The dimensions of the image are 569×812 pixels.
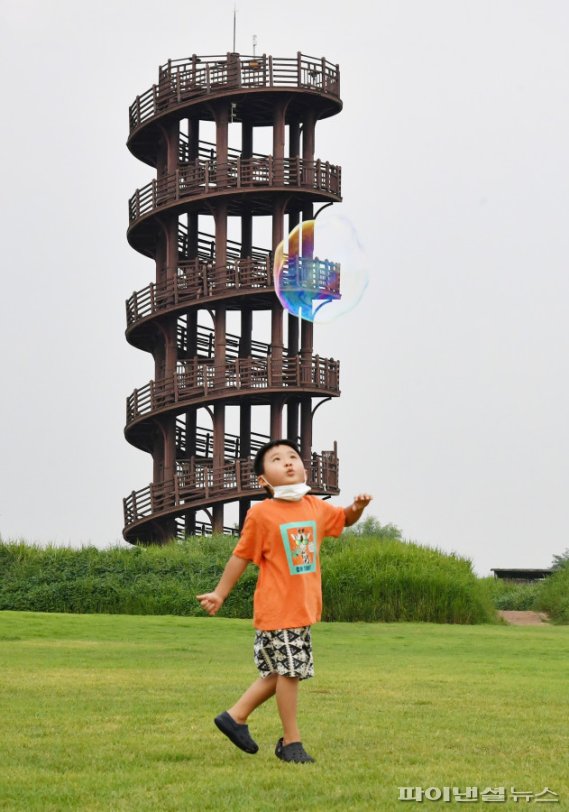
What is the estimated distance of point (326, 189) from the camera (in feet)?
140

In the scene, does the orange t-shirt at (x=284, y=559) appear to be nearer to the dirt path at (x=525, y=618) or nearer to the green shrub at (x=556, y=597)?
the dirt path at (x=525, y=618)

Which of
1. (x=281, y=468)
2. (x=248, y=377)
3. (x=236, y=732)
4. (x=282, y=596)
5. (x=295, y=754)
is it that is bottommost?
(x=295, y=754)

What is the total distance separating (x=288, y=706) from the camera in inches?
340

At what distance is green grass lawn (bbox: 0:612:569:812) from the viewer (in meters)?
7.59

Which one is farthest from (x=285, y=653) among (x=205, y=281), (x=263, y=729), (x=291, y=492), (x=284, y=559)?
(x=205, y=281)

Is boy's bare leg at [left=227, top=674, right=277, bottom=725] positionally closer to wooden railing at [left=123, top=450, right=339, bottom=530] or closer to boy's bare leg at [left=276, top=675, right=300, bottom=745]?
boy's bare leg at [left=276, top=675, right=300, bottom=745]

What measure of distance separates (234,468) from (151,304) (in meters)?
5.48

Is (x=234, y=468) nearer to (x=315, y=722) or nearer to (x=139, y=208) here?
(x=139, y=208)

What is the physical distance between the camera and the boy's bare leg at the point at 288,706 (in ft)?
28.2

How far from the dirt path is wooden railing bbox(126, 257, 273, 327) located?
36.7ft

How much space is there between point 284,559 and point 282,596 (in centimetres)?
21

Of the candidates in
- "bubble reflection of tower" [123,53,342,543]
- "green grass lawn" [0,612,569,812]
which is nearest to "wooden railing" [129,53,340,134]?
"bubble reflection of tower" [123,53,342,543]

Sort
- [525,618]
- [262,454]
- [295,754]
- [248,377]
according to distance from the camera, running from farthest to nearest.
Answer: [248,377], [525,618], [262,454], [295,754]

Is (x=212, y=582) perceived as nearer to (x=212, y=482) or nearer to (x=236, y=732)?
(x=212, y=482)
